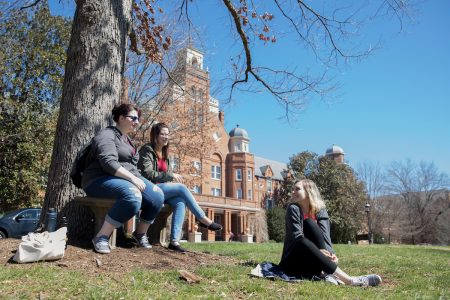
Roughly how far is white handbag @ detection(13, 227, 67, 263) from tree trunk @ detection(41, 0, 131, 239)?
101 centimetres

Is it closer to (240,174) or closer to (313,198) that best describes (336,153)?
(240,174)

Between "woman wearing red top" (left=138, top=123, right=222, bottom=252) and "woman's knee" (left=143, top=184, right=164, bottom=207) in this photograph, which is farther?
"woman wearing red top" (left=138, top=123, right=222, bottom=252)

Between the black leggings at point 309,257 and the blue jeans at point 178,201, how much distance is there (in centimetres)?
132

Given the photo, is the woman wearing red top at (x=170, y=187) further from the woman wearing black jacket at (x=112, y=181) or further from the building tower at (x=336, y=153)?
the building tower at (x=336, y=153)

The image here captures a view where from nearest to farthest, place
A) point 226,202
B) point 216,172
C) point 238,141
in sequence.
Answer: point 226,202 → point 216,172 → point 238,141

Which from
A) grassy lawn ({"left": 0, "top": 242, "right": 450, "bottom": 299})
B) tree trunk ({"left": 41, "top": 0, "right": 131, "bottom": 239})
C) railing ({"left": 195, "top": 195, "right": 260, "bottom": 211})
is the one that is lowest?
grassy lawn ({"left": 0, "top": 242, "right": 450, "bottom": 299})

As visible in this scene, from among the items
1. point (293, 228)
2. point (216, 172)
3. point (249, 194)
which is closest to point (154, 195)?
point (293, 228)

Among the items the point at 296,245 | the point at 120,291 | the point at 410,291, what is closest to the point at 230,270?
the point at 296,245

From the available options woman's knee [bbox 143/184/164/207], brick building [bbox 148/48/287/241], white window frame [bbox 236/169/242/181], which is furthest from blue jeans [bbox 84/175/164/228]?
white window frame [bbox 236/169/242/181]

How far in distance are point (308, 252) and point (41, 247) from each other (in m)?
2.58

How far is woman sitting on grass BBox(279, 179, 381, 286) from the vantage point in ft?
12.8

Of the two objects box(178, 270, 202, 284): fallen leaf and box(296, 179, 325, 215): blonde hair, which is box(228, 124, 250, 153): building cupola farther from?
box(178, 270, 202, 284): fallen leaf

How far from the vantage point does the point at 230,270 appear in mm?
4039

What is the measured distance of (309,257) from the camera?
3.91 m
